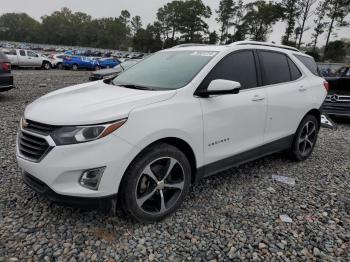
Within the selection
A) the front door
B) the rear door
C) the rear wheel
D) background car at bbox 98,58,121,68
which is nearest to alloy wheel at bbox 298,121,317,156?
the rear door

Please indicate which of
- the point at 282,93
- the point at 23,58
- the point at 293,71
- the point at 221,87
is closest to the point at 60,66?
the point at 23,58

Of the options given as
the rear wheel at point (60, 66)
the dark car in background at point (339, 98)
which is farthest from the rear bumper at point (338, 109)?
the rear wheel at point (60, 66)

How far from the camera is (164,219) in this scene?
10.3ft

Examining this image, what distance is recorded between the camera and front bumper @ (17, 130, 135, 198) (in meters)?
2.50

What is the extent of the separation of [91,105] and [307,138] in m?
3.70

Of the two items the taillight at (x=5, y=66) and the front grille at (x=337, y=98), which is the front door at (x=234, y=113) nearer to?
the front grille at (x=337, y=98)

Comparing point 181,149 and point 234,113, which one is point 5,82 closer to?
point 181,149

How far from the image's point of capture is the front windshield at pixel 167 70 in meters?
3.33

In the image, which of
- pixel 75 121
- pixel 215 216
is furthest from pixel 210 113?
pixel 75 121

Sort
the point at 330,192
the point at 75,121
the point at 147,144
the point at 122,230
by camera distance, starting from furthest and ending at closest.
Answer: the point at 330,192
the point at 122,230
the point at 147,144
the point at 75,121

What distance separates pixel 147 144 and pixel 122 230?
882mm

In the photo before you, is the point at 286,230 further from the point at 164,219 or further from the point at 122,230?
the point at 122,230

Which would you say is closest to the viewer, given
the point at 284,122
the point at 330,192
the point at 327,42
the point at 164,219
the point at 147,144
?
the point at 147,144

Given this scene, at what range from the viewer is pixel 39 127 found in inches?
107
